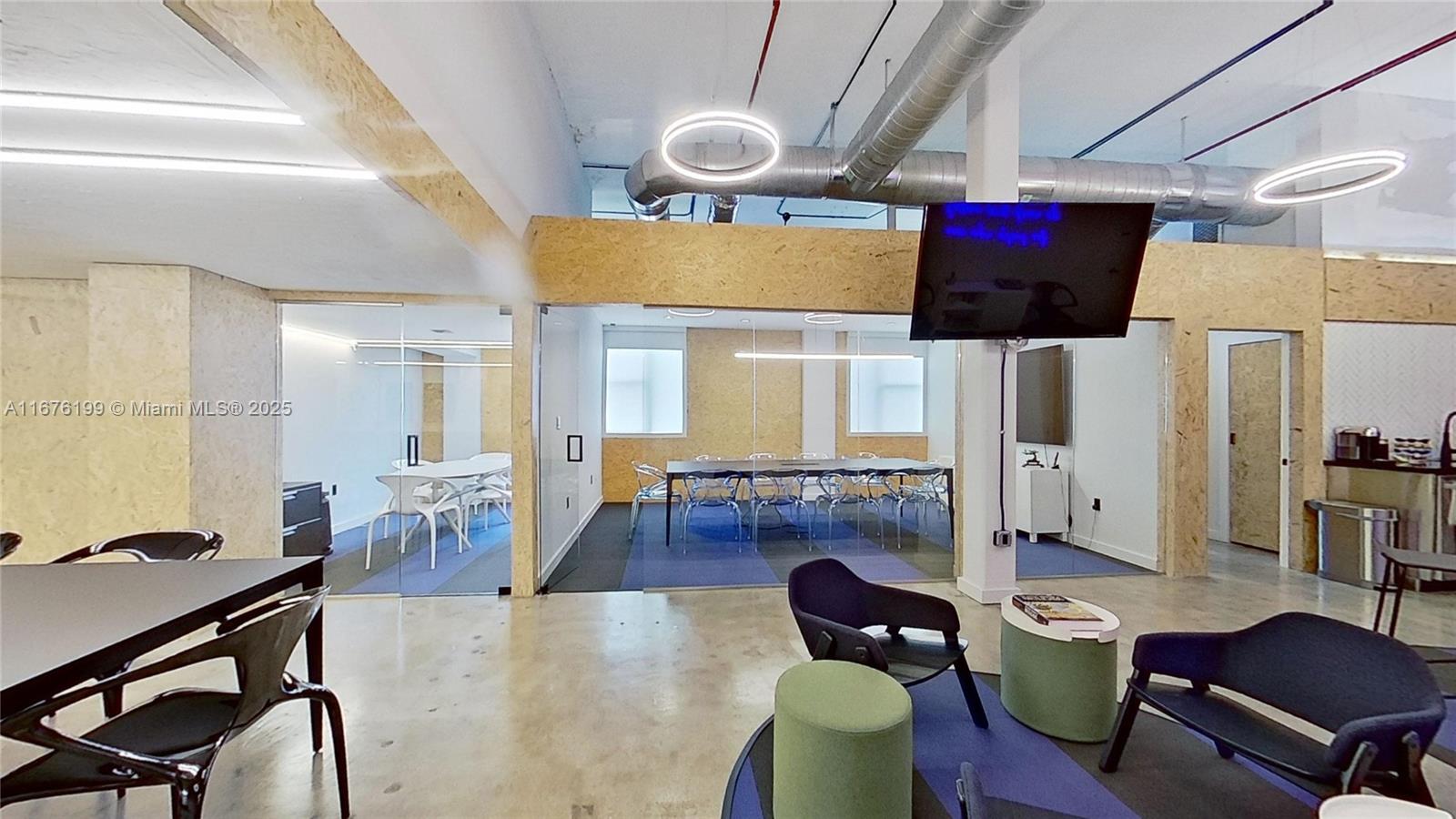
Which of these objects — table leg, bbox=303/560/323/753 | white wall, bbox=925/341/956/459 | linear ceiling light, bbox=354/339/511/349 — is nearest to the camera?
table leg, bbox=303/560/323/753

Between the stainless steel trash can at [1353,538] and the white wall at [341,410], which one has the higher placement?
the white wall at [341,410]

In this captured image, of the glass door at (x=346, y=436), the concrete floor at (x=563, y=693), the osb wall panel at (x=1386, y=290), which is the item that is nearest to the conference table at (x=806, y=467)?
the concrete floor at (x=563, y=693)

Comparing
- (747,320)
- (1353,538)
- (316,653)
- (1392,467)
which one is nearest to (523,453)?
(316,653)

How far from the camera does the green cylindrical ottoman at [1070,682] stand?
236 cm

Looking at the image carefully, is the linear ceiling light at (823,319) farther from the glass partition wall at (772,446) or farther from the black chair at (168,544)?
the black chair at (168,544)

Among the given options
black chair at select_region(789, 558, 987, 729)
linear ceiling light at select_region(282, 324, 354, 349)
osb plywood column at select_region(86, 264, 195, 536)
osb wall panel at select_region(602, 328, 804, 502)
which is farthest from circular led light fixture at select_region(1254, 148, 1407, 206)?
linear ceiling light at select_region(282, 324, 354, 349)

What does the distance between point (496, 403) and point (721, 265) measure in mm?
2303

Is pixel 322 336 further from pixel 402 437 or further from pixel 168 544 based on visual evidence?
pixel 168 544

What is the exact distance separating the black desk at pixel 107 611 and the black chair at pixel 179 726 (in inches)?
2.9

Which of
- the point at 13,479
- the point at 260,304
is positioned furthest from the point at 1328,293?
the point at 13,479

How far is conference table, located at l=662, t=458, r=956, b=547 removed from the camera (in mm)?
5730

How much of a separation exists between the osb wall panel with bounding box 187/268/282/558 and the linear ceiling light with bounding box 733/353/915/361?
4.32m

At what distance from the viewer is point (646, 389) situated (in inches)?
276

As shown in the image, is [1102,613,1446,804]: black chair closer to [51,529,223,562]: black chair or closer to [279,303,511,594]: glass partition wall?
[51,529,223,562]: black chair
